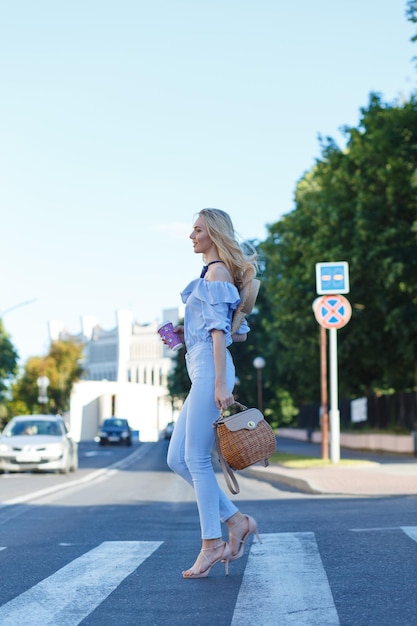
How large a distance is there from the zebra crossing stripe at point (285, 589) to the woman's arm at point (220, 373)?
943 millimetres

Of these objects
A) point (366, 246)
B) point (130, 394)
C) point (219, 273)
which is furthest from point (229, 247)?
point (130, 394)

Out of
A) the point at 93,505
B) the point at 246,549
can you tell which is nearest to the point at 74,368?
the point at 93,505

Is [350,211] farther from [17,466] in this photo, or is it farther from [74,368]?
[74,368]

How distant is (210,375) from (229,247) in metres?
0.73

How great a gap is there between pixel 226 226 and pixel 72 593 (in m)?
2.14

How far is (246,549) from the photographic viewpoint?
7.51 meters

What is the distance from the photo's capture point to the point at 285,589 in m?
5.46

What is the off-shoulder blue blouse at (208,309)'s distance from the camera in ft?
20.0

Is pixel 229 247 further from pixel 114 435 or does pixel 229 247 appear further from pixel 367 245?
pixel 114 435

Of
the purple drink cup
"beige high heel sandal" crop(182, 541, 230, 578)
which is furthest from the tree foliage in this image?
"beige high heel sandal" crop(182, 541, 230, 578)

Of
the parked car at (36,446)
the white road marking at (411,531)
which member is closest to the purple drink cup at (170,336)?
the white road marking at (411,531)

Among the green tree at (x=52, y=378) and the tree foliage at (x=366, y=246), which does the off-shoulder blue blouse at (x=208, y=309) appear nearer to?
the tree foliage at (x=366, y=246)

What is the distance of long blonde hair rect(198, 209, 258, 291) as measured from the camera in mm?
6223

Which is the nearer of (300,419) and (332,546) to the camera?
(332,546)
